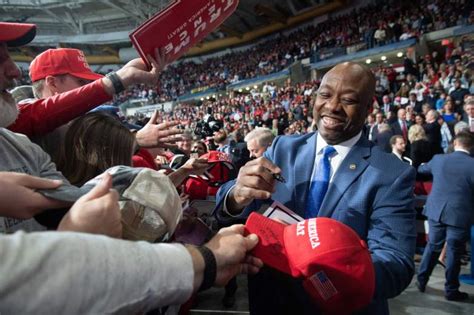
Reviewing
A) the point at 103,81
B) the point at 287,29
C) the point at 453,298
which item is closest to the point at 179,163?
the point at 103,81

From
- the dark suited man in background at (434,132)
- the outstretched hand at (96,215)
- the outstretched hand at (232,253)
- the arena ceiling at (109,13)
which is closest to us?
the outstretched hand at (96,215)

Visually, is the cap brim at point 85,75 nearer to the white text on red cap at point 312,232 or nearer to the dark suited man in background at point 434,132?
the white text on red cap at point 312,232

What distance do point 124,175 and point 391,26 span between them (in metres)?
18.8

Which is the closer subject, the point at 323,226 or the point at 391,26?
the point at 323,226

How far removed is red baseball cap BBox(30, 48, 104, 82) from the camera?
6.65 ft

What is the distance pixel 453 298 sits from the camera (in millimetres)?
3666

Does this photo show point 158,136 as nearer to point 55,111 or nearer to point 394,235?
point 55,111

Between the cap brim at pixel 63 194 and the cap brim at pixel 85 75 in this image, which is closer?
the cap brim at pixel 63 194

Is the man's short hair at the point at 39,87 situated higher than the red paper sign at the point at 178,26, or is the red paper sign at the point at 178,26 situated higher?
the red paper sign at the point at 178,26

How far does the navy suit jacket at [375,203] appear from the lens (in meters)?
1.29

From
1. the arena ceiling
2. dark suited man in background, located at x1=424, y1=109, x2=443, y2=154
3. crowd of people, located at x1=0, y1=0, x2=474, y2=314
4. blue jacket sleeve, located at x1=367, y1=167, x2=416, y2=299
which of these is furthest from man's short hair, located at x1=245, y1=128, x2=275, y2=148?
the arena ceiling

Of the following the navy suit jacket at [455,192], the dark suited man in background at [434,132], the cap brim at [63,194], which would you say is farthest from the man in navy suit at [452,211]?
the cap brim at [63,194]

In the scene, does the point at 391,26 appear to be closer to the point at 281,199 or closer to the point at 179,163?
the point at 179,163

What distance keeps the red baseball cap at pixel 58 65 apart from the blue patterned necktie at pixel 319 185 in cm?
126
